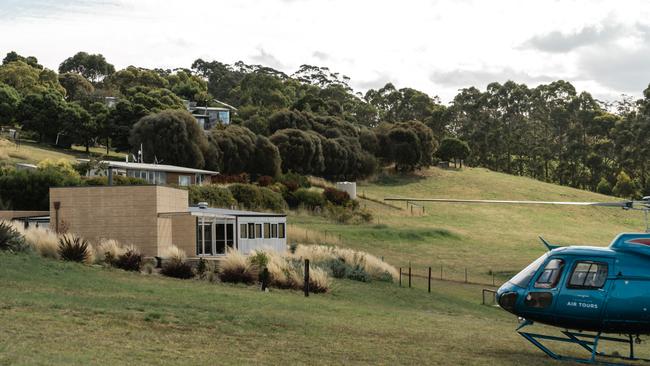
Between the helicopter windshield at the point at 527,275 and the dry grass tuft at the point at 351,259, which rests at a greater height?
the helicopter windshield at the point at 527,275

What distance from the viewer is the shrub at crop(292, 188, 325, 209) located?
239 ft

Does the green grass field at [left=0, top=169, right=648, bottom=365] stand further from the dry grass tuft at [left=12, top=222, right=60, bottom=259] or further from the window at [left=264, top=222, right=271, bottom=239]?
the window at [left=264, top=222, right=271, bottom=239]

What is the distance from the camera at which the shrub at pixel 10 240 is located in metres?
30.3

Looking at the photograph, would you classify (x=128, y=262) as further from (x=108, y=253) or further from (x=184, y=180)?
(x=184, y=180)

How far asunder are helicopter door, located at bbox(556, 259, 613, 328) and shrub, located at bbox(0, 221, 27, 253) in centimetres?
1921

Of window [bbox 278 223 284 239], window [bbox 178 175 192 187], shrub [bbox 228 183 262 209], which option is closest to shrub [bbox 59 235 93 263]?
window [bbox 278 223 284 239]

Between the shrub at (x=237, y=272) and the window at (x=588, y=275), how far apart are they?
15.2m

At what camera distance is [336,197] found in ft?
247

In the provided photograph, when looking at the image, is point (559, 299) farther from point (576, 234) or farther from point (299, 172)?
point (299, 172)

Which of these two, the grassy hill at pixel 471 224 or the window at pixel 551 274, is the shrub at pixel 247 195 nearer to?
the grassy hill at pixel 471 224

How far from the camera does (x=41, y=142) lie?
3797 inches

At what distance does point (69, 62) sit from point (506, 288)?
173146mm

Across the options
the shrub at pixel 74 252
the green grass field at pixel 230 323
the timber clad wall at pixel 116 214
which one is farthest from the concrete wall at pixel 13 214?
the green grass field at pixel 230 323

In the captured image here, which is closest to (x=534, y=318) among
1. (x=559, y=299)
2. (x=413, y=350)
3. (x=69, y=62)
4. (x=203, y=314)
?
(x=559, y=299)
